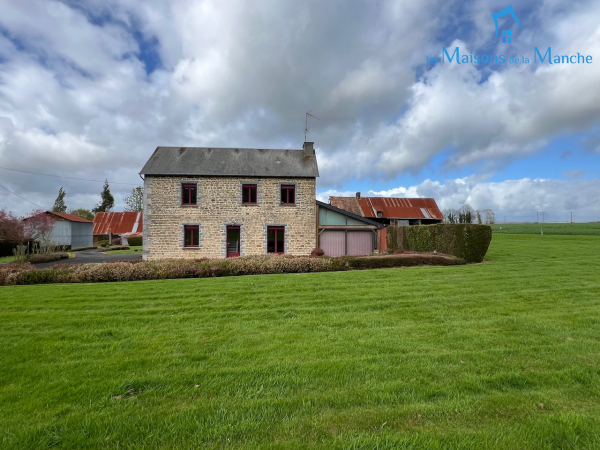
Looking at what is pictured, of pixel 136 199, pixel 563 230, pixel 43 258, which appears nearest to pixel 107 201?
pixel 136 199

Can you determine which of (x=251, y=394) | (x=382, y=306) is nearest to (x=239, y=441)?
(x=251, y=394)

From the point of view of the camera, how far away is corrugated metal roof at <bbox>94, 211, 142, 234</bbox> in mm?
34500

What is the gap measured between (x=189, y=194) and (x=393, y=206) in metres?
24.0

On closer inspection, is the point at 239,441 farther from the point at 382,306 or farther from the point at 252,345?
the point at 382,306

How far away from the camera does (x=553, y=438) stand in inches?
83.0

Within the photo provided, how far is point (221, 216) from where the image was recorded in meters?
16.8

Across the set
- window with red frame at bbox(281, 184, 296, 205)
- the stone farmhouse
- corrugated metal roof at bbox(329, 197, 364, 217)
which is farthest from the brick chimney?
corrugated metal roof at bbox(329, 197, 364, 217)

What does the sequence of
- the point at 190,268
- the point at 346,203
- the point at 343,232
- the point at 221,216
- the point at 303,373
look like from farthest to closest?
the point at 346,203, the point at 343,232, the point at 221,216, the point at 190,268, the point at 303,373

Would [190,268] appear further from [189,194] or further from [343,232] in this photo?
[343,232]

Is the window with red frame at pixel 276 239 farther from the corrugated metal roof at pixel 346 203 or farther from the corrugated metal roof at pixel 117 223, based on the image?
the corrugated metal roof at pixel 117 223

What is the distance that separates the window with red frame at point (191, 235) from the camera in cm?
1667

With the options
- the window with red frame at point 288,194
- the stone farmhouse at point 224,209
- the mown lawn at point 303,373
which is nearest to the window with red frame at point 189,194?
the stone farmhouse at point 224,209

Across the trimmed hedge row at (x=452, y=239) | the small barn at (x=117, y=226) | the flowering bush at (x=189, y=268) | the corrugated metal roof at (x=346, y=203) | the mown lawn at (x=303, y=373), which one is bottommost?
the mown lawn at (x=303, y=373)

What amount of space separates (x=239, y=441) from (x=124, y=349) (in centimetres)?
249
